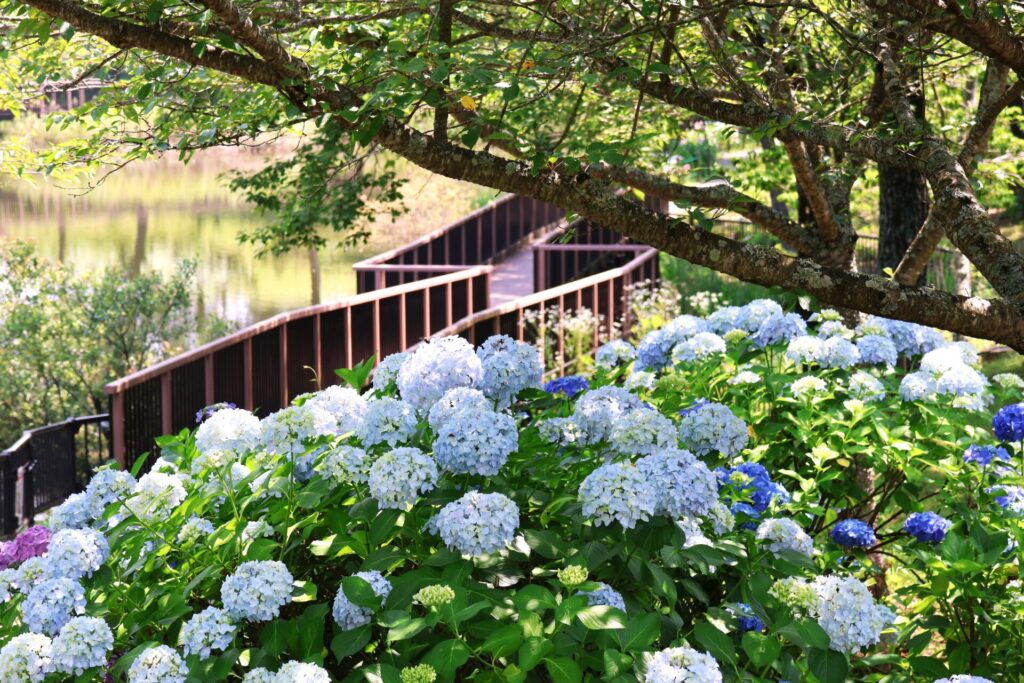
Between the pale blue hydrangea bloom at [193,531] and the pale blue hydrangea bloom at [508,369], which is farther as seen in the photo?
the pale blue hydrangea bloom at [508,369]

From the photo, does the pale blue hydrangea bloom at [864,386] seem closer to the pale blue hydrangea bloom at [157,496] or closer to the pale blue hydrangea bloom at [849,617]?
the pale blue hydrangea bloom at [849,617]

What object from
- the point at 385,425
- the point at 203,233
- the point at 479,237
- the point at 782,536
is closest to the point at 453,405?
the point at 385,425

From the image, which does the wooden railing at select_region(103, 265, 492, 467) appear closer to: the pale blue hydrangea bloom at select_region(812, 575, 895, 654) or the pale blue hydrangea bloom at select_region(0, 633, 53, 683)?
the pale blue hydrangea bloom at select_region(0, 633, 53, 683)

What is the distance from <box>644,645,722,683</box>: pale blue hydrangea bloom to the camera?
6.74 feet

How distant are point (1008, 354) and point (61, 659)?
36.4ft

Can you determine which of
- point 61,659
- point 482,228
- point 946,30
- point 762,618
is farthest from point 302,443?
point 482,228

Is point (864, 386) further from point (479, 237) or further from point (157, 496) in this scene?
point (479, 237)

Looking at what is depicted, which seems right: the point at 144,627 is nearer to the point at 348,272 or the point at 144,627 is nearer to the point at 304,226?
the point at 304,226

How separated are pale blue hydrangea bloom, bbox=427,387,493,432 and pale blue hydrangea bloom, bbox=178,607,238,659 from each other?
705mm

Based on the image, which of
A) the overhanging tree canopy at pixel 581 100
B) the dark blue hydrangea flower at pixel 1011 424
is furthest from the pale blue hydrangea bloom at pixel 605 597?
the dark blue hydrangea flower at pixel 1011 424

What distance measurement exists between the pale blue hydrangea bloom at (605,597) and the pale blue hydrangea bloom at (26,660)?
115 centimetres

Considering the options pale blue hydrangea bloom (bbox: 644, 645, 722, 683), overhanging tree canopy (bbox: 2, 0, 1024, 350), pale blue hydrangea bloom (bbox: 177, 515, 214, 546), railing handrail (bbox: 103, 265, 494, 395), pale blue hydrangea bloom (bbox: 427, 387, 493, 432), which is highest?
overhanging tree canopy (bbox: 2, 0, 1024, 350)

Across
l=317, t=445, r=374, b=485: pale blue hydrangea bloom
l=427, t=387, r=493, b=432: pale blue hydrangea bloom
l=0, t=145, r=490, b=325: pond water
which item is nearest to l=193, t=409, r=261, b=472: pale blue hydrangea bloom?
l=317, t=445, r=374, b=485: pale blue hydrangea bloom

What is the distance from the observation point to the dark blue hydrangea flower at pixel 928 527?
10.1ft
